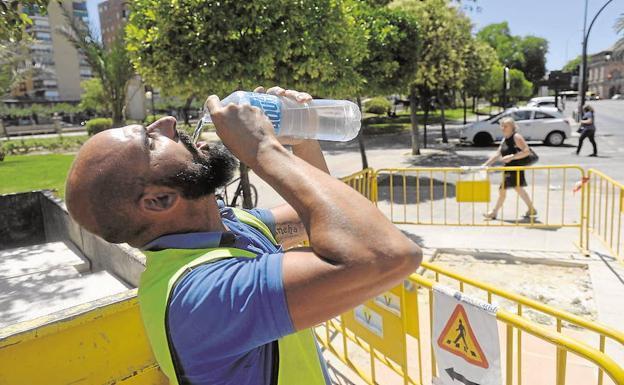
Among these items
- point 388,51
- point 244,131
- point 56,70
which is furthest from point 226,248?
point 56,70

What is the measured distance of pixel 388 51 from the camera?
994 centimetres

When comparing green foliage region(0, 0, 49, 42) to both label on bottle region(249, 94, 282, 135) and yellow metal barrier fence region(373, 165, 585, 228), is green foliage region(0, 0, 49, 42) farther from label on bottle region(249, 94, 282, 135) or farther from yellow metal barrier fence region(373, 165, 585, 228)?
yellow metal barrier fence region(373, 165, 585, 228)

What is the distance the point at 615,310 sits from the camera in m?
4.32

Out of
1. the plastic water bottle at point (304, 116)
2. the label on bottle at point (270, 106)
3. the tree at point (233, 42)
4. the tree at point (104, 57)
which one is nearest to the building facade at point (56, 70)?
the tree at point (104, 57)

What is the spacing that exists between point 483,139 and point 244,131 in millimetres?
19179

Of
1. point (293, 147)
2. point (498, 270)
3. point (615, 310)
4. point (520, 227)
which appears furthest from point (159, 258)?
point (520, 227)

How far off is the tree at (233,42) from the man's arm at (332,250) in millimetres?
4482

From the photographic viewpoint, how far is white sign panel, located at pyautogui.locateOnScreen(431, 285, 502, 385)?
2.15 m

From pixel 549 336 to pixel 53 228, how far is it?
5.96 meters

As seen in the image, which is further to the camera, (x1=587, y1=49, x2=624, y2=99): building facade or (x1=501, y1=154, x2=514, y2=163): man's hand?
(x1=587, y1=49, x2=624, y2=99): building facade

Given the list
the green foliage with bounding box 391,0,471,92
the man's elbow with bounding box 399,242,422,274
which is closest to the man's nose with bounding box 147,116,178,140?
the man's elbow with bounding box 399,242,422,274

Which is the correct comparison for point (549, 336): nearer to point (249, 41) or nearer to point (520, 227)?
point (249, 41)

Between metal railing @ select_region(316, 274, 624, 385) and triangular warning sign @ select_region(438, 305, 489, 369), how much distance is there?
0.13m

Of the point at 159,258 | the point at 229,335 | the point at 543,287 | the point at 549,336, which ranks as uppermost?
the point at 159,258
